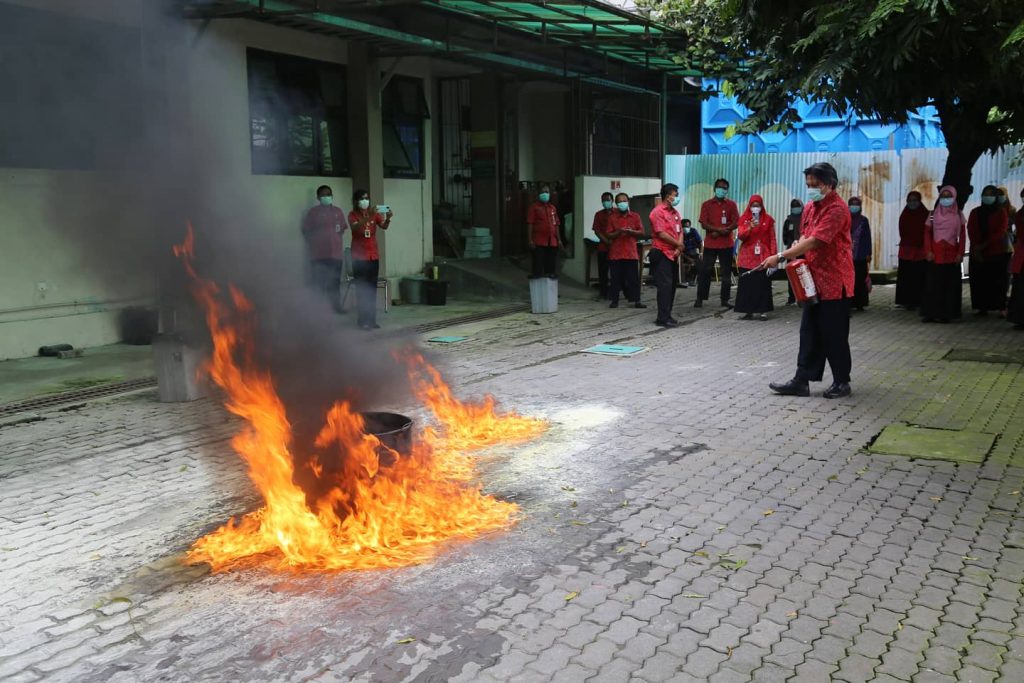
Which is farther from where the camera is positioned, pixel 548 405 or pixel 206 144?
pixel 548 405

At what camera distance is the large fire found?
166 inches

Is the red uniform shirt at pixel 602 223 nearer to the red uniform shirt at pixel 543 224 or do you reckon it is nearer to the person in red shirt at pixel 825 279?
the red uniform shirt at pixel 543 224

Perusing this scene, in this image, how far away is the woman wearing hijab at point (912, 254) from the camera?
12.7 metres

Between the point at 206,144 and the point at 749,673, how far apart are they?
3.58 meters

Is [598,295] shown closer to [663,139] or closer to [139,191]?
[663,139]

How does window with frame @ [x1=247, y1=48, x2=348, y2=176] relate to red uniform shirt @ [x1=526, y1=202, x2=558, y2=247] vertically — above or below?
above

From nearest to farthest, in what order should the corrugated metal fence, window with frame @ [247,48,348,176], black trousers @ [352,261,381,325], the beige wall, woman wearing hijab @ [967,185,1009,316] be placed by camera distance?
the beige wall, black trousers @ [352,261,381,325], window with frame @ [247,48,348,176], woman wearing hijab @ [967,185,1009,316], the corrugated metal fence

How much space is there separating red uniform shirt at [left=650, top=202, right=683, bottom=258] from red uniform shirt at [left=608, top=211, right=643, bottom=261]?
1800 mm

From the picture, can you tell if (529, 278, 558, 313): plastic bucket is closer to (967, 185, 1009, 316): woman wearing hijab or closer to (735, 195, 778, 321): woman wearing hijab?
(735, 195, 778, 321): woman wearing hijab

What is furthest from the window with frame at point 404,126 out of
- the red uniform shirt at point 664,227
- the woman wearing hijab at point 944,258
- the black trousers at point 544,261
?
the woman wearing hijab at point 944,258

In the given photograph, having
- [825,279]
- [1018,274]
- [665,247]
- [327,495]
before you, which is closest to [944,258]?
[1018,274]

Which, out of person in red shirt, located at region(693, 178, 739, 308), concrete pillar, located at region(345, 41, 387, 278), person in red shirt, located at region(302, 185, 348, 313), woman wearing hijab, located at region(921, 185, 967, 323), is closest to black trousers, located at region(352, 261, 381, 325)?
person in red shirt, located at region(302, 185, 348, 313)

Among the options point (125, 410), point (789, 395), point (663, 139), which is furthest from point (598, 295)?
point (125, 410)

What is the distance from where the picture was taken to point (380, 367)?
223 inches
